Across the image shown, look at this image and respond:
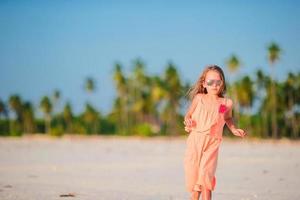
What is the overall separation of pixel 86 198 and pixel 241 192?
8.87ft

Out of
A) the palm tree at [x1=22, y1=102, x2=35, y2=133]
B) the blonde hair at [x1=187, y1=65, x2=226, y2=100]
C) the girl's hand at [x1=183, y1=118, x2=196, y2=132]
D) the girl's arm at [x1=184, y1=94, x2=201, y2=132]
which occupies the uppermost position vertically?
the blonde hair at [x1=187, y1=65, x2=226, y2=100]

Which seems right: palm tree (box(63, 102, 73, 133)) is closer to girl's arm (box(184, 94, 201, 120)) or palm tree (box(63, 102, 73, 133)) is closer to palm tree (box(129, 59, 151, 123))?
palm tree (box(129, 59, 151, 123))

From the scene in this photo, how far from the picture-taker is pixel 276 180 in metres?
11.8

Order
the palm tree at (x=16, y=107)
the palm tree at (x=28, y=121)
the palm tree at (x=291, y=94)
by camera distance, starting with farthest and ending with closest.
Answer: the palm tree at (x=16, y=107), the palm tree at (x=28, y=121), the palm tree at (x=291, y=94)

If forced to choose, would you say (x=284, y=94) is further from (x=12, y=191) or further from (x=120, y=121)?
(x=12, y=191)

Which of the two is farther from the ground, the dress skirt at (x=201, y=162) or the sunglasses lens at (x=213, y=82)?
the sunglasses lens at (x=213, y=82)

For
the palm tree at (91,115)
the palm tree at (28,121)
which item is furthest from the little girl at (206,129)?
the palm tree at (28,121)

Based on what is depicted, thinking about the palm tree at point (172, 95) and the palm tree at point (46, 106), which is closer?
the palm tree at point (172, 95)

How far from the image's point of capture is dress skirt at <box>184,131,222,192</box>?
5957 mm

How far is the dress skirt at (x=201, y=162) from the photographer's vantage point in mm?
5957

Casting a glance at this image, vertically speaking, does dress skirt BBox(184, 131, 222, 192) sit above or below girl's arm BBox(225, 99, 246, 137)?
below

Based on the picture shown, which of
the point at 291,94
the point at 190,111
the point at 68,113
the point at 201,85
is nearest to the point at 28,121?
the point at 68,113

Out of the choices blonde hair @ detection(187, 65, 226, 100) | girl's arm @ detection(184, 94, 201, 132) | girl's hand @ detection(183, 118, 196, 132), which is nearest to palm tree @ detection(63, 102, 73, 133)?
blonde hair @ detection(187, 65, 226, 100)

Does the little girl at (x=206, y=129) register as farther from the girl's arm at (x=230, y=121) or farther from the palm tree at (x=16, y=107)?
the palm tree at (x=16, y=107)
